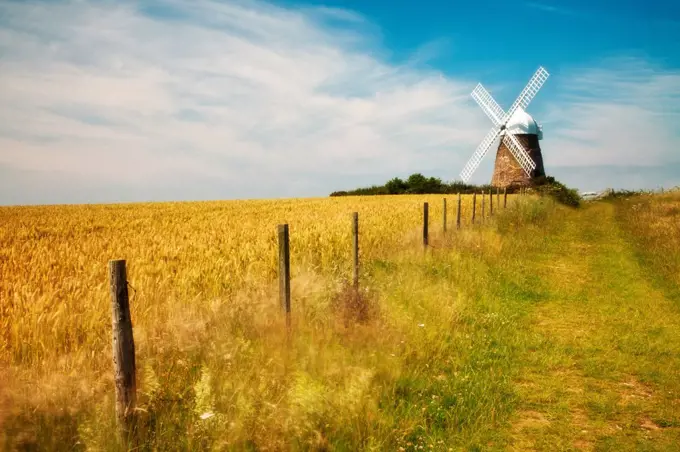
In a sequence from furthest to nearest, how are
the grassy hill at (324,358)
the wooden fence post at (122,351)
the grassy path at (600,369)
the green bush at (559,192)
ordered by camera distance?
the green bush at (559,192) < the grassy path at (600,369) < the grassy hill at (324,358) < the wooden fence post at (122,351)

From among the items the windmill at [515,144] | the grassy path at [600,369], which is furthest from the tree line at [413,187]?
the grassy path at [600,369]

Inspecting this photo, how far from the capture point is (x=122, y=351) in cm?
340

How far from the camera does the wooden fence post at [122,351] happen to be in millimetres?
3328

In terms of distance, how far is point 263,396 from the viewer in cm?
406

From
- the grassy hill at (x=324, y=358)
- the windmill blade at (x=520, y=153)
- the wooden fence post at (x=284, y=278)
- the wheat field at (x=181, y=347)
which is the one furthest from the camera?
the windmill blade at (x=520, y=153)

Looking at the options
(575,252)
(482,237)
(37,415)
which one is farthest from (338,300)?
(575,252)

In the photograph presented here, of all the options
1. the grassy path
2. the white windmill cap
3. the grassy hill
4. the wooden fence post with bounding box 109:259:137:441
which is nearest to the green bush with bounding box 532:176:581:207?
the white windmill cap

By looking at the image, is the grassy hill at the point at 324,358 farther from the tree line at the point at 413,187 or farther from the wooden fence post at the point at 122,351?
the tree line at the point at 413,187

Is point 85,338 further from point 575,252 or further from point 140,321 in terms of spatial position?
point 575,252

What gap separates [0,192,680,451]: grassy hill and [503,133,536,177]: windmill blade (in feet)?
135

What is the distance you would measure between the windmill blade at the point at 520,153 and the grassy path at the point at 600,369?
128ft

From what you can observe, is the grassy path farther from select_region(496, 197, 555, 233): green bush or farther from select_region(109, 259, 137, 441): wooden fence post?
select_region(496, 197, 555, 233): green bush

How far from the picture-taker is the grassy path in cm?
472

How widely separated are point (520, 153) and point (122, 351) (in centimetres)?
5076
